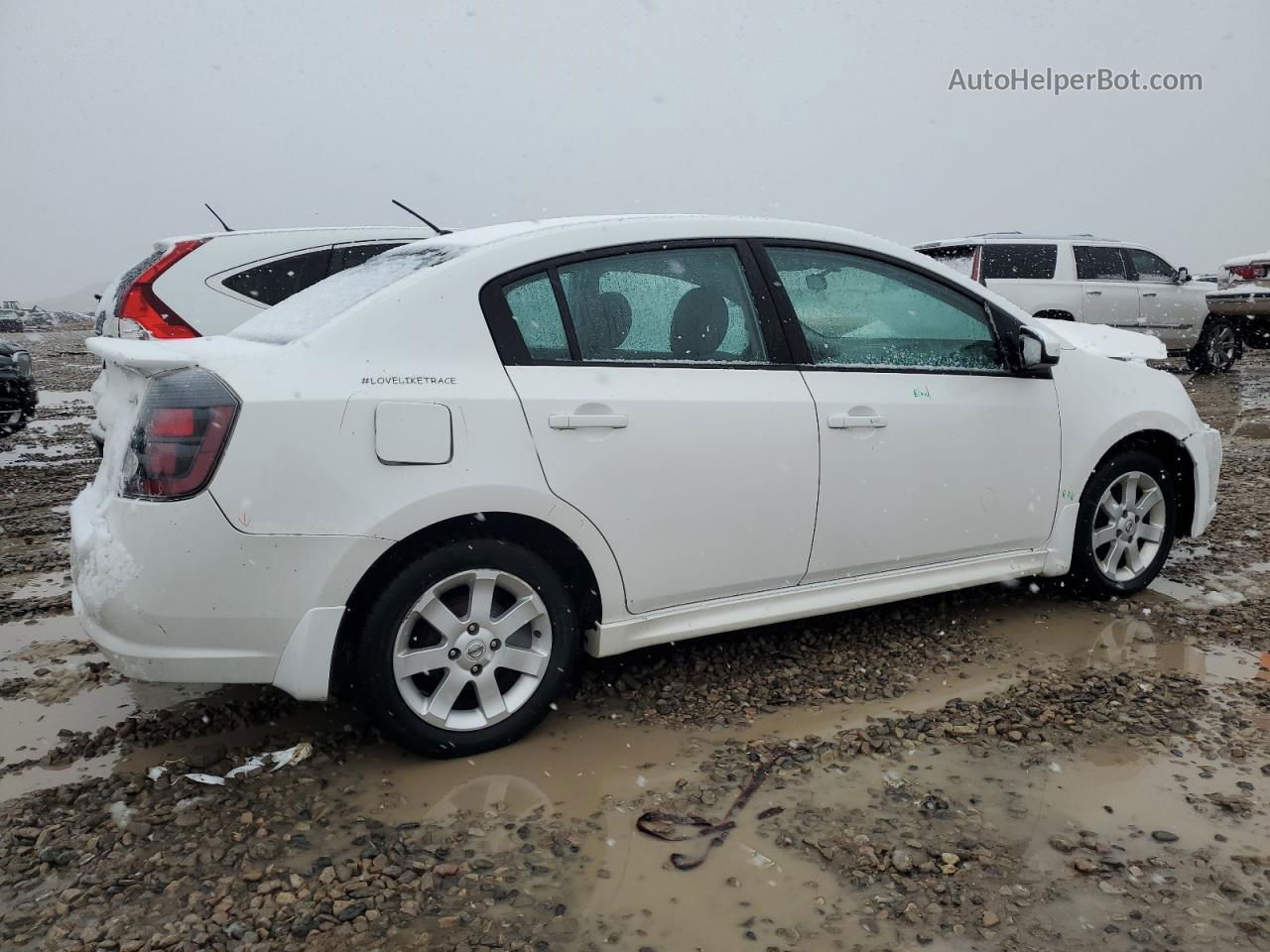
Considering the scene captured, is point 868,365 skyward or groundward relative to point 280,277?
groundward

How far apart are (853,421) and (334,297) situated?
5.83ft

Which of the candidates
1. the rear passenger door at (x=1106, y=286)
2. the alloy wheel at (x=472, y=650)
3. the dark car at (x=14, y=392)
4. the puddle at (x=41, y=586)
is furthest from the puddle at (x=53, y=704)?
the rear passenger door at (x=1106, y=286)

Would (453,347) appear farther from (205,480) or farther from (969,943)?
(969,943)

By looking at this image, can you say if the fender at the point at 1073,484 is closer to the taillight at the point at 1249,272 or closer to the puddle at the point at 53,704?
the puddle at the point at 53,704

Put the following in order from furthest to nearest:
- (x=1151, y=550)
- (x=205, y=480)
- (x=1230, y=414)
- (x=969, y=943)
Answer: (x=1230, y=414) → (x=1151, y=550) → (x=205, y=480) → (x=969, y=943)

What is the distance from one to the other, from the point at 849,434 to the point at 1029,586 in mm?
1723

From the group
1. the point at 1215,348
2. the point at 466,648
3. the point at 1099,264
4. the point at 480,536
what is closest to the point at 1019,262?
the point at 1099,264

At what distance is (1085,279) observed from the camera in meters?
12.7

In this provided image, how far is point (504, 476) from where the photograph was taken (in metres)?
2.86

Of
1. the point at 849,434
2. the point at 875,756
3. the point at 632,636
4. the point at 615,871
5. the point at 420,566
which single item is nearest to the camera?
the point at 615,871

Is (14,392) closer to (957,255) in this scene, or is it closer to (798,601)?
(798,601)

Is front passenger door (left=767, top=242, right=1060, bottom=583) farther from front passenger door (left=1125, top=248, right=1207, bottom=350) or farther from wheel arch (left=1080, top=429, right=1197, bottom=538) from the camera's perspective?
front passenger door (left=1125, top=248, right=1207, bottom=350)

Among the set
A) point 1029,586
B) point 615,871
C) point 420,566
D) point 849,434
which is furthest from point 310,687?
point 1029,586

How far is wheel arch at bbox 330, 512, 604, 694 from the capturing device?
280 cm
